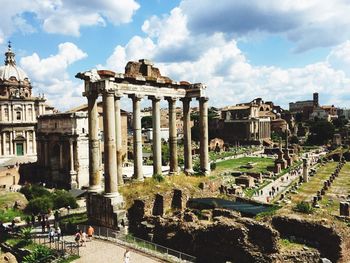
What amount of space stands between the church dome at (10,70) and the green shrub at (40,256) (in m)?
51.3

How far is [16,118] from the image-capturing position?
57250mm

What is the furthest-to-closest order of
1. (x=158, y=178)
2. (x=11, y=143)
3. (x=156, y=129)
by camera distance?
(x=11, y=143) < (x=156, y=129) < (x=158, y=178)

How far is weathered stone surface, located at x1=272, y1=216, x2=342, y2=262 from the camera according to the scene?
46.5 feet

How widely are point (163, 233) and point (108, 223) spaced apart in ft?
11.6

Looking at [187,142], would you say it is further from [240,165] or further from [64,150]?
[240,165]

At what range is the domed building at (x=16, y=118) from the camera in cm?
5612

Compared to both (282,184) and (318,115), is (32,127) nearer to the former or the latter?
(282,184)

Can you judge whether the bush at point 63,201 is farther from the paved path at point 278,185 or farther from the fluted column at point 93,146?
the paved path at point 278,185

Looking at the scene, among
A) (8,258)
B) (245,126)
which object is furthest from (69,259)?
(245,126)

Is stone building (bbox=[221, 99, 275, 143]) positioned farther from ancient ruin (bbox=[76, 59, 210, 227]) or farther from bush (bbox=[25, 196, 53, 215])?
bush (bbox=[25, 196, 53, 215])

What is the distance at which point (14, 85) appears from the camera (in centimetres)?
6166

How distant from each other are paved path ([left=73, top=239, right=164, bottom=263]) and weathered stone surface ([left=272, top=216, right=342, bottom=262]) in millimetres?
5653

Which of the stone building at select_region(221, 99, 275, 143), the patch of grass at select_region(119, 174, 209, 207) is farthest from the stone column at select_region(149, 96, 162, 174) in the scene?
the stone building at select_region(221, 99, 275, 143)

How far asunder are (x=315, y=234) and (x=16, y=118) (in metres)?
52.7
